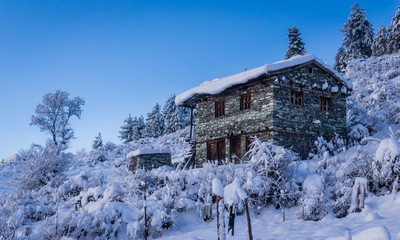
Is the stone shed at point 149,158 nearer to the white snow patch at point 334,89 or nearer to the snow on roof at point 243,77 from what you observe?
the snow on roof at point 243,77

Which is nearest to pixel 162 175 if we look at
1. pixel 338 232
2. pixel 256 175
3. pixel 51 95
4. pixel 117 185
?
pixel 117 185

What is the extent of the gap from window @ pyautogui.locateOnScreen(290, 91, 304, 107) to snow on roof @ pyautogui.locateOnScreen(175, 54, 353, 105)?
1.57 meters

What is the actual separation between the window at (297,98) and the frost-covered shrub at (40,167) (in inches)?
533

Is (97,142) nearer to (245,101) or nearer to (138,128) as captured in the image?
(138,128)

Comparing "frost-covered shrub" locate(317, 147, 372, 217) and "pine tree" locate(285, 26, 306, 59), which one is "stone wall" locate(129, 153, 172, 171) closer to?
"frost-covered shrub" locate(317, 147, 372, 217)

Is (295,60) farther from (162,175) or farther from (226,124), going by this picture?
(162,175)

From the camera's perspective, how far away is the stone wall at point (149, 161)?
55.6 ft

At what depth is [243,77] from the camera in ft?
56.3

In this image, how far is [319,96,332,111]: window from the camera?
1850cm

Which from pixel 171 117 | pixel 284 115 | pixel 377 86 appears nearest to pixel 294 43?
pixel 377 86

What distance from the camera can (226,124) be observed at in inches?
744

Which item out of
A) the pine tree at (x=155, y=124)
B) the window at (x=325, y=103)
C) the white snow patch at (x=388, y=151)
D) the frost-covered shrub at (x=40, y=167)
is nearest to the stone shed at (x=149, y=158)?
the frost-covered shrub at (x=40, y=167)

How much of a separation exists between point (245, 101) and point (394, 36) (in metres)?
28.5

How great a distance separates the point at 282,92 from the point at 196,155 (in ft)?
21.8
